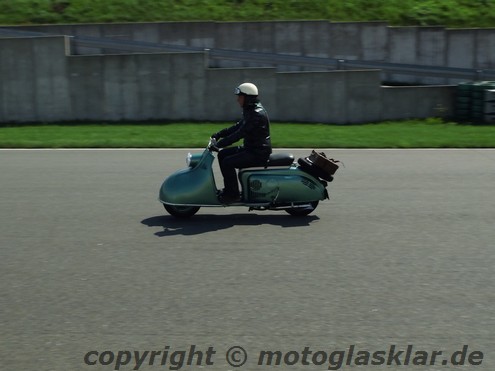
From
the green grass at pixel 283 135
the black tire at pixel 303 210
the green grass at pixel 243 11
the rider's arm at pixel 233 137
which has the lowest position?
the green grass at pixel 283 135

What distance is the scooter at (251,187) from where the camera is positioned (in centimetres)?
1071

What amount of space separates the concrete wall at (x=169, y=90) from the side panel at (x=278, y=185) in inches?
492

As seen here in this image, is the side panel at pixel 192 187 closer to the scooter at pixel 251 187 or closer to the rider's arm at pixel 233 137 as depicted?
the scooter at pixel 251 187

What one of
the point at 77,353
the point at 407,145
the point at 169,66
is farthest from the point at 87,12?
the point at 77,353

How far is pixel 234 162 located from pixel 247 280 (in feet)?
9.78

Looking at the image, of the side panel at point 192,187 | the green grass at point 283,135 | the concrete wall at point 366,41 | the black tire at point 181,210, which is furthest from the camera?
the concrete wall at point 366,41

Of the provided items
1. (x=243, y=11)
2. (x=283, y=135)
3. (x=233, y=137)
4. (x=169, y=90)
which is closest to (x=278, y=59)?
(x=169, y=90)

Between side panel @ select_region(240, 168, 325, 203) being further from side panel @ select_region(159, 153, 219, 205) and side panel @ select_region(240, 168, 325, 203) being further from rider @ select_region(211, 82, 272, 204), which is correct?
side panel @ select_region(159, 153, 219, 205)

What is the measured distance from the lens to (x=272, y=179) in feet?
35.9

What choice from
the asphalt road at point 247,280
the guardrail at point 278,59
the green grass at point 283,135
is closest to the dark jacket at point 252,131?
the asphalt road at point 247,280

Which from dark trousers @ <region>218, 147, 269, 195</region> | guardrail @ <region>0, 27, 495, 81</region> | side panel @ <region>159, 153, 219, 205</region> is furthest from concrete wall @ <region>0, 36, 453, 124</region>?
side panel @ <region>159, 153, 219, 205</region>

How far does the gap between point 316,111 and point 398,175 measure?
8949 mm

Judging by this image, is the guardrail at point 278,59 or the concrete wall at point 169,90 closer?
the concrete wall at point 169,90

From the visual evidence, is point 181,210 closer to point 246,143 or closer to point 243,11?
point 246,143
